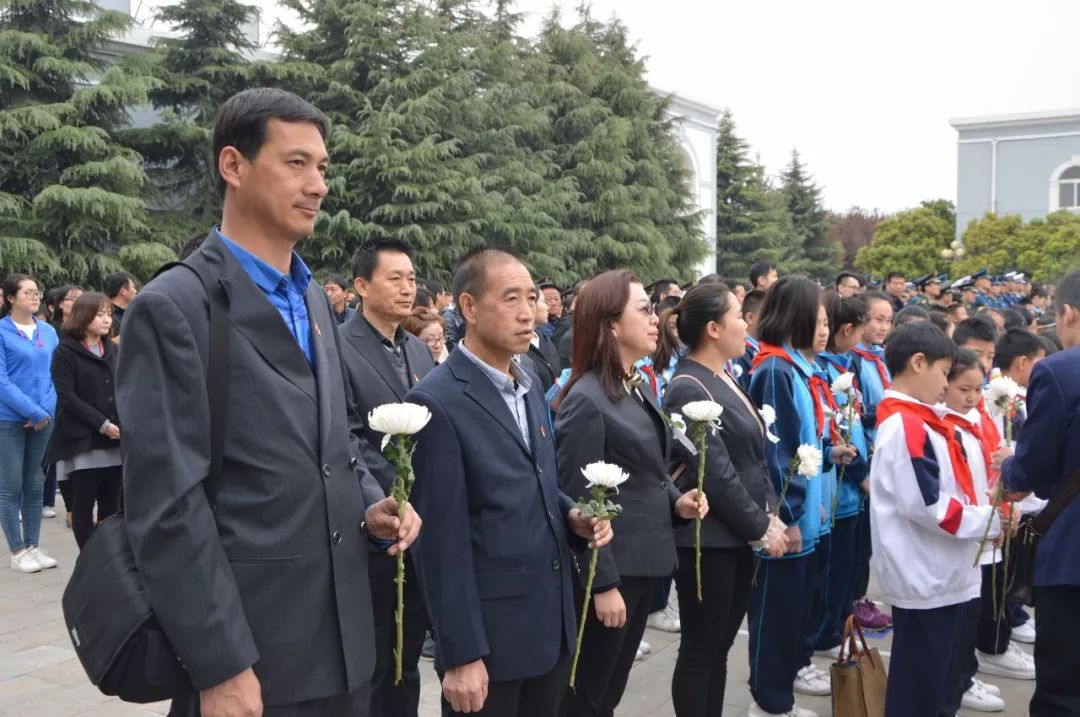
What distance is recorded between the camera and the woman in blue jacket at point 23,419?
7.55m

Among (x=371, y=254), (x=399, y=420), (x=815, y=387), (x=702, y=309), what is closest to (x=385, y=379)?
(x=371, y=254)

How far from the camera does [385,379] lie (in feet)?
14.8

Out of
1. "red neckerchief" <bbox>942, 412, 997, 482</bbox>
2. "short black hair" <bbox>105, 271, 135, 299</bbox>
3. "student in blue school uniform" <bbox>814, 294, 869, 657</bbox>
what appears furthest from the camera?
"short black hair" <bbox>105, 271, 135, 299</bbox>

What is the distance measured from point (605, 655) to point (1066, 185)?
6000 cm

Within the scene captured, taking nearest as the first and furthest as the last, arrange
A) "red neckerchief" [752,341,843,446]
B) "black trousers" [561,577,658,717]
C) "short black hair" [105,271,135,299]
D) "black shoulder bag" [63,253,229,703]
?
"black shoulder bag" [63,253,229,703] < "black trousers" [561,577,658,717] < "red neckerchief" [752,341,843,446] < "short black hair" [105,271,135,299]

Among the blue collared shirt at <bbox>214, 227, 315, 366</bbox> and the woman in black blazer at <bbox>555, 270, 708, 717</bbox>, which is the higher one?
the blue collared shirt at <bbox>214, 227, 315, 366</bbox>

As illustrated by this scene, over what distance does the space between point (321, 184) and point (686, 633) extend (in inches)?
105

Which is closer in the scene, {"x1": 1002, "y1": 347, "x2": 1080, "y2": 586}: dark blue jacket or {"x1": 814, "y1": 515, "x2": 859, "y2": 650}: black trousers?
{"x1": 1002, "y1": 347, "x2": 1080, "y2": 586}: dark blue jacket

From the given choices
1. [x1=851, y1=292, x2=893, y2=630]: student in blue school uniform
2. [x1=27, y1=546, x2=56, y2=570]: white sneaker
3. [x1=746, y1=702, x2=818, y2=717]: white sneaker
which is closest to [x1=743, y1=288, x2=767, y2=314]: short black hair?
[x1=851, y1=292, x2=893, y2=630]: student in blue school uniform

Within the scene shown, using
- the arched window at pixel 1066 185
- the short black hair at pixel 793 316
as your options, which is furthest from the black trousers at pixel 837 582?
the arched window at pixel 1066 185

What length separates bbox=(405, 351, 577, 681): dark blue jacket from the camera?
2.92 meters

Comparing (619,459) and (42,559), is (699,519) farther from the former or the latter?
(42,559)

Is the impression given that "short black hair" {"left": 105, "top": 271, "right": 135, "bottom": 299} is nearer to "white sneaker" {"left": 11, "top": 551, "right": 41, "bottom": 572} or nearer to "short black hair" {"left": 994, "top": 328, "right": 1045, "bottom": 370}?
"white sneaker" {"left": 11, "top": 551, "right": 41, "bottom": 572}

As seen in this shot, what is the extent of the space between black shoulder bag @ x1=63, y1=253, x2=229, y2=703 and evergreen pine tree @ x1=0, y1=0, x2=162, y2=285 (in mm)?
15107
